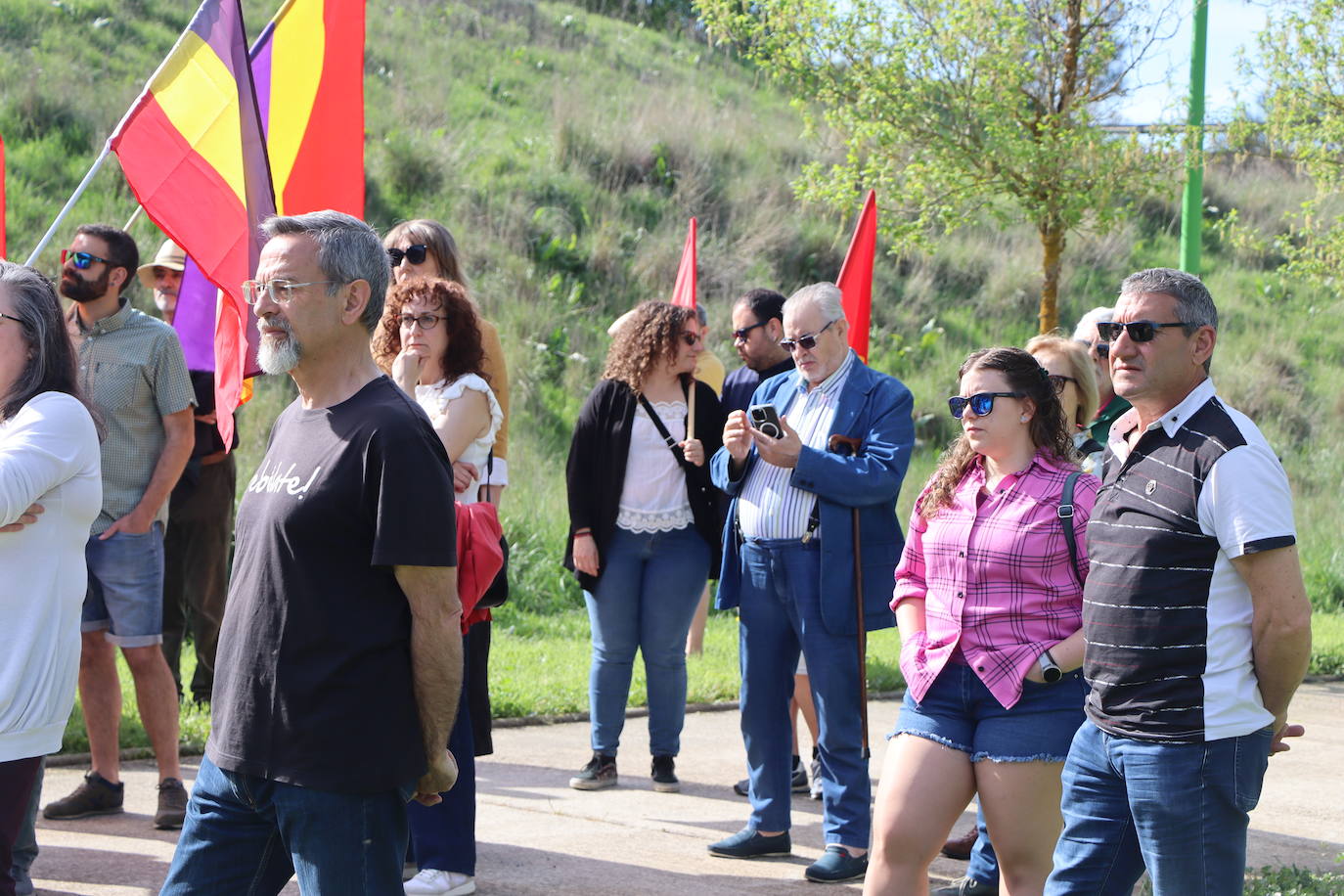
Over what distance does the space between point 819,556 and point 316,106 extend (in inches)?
113

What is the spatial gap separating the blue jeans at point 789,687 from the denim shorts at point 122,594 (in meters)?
2.33

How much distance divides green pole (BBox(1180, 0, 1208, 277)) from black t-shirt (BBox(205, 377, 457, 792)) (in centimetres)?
963

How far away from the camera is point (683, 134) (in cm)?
2236

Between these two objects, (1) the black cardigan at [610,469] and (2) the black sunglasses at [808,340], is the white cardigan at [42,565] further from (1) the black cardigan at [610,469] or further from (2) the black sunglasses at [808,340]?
(1) the black cardigan at [610,469]

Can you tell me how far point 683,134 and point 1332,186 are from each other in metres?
11.5

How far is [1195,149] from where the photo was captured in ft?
38.5

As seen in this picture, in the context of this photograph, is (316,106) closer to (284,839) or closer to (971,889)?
(284,839)

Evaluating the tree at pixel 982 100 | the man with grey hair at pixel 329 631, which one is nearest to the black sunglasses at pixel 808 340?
the man with grey hair at pixel 329 631

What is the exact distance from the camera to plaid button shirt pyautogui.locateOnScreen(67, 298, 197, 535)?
5.84 m

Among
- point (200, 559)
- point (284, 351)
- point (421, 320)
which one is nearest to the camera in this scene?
point (284, 351)

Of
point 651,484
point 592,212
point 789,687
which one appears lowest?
point 789,687

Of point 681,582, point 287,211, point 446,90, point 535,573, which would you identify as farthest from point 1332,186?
point 446,90

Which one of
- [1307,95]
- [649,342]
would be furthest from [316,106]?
[1307,95]

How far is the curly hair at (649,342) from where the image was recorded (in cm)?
697
